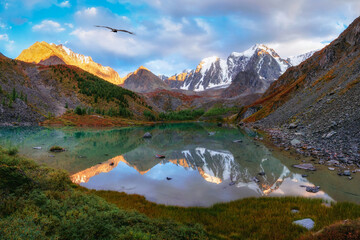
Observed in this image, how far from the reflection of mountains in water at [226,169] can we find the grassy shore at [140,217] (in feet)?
15.4

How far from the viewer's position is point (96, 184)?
758 inches

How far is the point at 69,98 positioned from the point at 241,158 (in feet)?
578

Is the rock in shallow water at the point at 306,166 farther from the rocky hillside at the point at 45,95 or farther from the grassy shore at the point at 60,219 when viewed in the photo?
the rocky hillside at the point at 45,95

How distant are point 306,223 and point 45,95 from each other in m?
185

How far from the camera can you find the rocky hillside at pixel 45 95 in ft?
330

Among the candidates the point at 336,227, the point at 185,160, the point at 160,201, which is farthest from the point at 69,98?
the point at 336,227

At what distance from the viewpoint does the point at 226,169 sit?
23938 mm

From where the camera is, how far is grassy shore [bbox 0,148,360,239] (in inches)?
284

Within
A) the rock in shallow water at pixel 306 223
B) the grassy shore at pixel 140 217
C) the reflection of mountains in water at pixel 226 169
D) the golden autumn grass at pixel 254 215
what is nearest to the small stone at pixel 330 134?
the reflection of mountains in water at pixel 226 169

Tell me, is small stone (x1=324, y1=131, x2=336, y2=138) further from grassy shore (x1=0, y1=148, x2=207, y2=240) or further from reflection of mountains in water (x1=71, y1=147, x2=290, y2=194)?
grassy shore (x1=0, y1=148, x2=207, y2=240)

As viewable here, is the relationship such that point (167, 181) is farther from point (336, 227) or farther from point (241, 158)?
point (336, 227)

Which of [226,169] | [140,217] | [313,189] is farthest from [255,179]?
[140,217]

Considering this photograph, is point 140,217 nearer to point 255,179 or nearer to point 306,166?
point 255,179

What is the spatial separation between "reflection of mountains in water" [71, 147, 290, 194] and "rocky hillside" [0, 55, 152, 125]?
94105 millimetres
